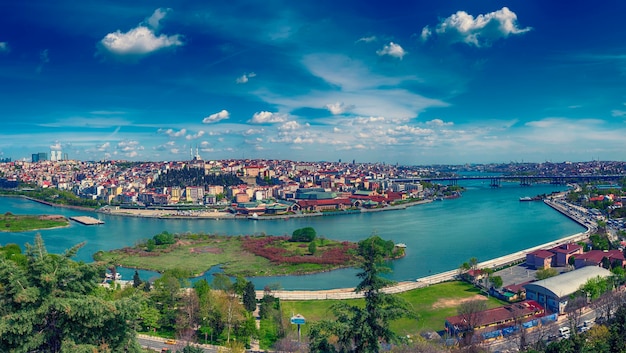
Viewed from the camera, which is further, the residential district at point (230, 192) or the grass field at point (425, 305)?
the residential district at point (230, 192)

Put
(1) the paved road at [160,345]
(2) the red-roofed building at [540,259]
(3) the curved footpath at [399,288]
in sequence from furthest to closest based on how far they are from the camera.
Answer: (2) the red-roofed building at [540,259] < (3) the curved footpath at [399,288] < (1) the paved road at [160,345]

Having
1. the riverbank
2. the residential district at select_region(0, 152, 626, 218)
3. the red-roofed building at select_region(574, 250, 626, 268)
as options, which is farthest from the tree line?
the red-roofed building at select_region(574, 250, 626, 268)

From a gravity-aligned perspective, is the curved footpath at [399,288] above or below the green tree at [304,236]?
below

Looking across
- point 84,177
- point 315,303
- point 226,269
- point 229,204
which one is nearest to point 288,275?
point 226,269

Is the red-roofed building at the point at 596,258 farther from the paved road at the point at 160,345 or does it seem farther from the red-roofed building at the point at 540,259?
the paved road at the point at 160,345

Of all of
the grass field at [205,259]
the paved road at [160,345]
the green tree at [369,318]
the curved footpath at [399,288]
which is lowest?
the grass field at [205,259]

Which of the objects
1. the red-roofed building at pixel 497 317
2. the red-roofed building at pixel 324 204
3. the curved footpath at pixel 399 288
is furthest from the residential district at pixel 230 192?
the red-roofed building at pixel 497 317

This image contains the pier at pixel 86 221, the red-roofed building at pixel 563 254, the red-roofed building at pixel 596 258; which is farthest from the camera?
the pier at pixel 86 221
